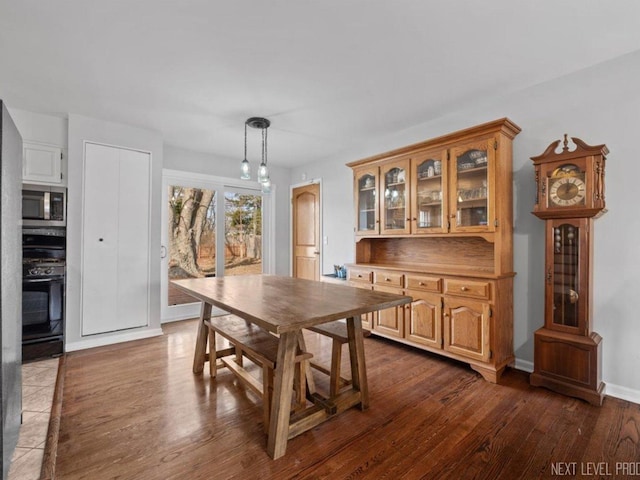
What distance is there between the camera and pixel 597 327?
7.85 ft

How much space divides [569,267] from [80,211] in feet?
15.3

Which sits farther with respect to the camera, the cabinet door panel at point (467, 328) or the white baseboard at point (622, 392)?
the cabinet door panel at point (467, 328)

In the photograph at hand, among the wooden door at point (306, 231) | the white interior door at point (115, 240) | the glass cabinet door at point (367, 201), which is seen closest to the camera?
the white interior door at point (115, 240)

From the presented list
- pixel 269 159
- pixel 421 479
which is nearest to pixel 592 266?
pixel 421 479

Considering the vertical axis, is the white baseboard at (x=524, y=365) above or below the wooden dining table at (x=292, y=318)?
below

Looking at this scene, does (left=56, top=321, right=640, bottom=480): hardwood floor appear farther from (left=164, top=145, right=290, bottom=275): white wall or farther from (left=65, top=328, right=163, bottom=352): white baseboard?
(left=164, top=145, right=290, bottom=275): white wall

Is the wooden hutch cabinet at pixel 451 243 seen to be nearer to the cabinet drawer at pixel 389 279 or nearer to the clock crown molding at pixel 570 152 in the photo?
the cabinet drawer at pixel 389 279

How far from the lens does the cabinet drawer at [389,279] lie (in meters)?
3.24

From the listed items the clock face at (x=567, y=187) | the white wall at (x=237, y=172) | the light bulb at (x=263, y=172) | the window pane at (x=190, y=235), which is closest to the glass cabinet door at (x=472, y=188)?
the clock face at (x=567, y=187)

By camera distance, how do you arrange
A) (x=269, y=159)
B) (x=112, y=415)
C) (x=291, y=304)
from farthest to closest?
(x=269, y=159), (x=112, y=415), (x=291, y=304)

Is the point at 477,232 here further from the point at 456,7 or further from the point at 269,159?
the point at 269,159

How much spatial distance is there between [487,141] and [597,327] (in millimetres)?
1719

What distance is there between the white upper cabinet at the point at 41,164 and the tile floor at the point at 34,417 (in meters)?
1.85

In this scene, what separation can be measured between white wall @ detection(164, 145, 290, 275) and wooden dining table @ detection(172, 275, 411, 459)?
2433 mm
